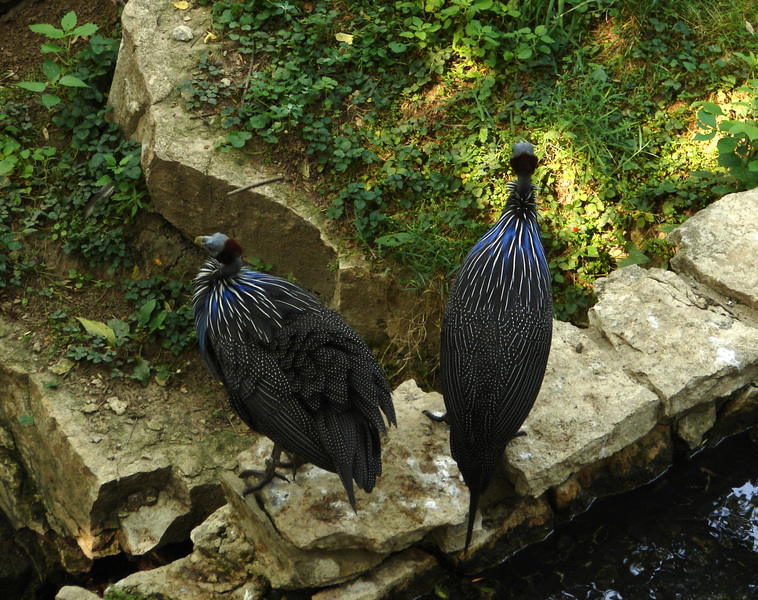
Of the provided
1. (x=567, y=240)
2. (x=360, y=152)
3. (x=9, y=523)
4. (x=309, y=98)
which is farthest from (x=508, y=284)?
(x=9, y=523)

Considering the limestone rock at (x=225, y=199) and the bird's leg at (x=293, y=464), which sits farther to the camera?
the limestone rock at (x=225, y=199)

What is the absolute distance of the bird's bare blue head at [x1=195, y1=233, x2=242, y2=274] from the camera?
11.7 ft

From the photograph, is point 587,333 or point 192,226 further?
point 192,226

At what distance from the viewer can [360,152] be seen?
4902mm

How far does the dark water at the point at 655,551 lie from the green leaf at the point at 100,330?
8.41 feet

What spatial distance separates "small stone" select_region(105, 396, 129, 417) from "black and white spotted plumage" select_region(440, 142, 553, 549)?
212 cm

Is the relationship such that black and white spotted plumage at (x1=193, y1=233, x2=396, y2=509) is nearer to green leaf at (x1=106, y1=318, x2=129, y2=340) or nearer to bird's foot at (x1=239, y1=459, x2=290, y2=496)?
bird's foot at (x1=239, y1=459, x2=290, y2=496)

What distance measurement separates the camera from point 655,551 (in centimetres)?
345

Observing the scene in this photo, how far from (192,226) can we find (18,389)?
1410 millimetres

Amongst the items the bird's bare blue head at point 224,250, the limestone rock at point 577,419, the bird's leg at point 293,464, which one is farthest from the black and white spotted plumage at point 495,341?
the bird's bare blue head at point 224,250

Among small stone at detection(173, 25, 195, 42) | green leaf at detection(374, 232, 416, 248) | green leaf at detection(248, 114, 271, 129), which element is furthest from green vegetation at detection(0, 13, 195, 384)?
green leaf at detection(374, 232, 416, 248)

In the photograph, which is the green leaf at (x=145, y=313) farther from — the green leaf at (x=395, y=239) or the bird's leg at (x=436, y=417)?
the bird's leg at (x=436, y=417)

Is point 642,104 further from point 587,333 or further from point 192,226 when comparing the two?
point 192,226

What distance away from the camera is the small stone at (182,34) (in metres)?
5.24
